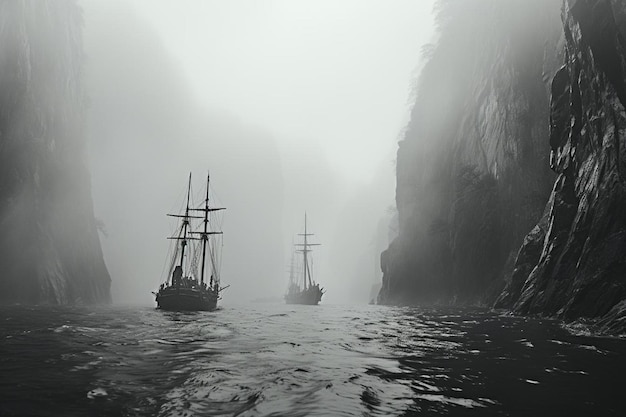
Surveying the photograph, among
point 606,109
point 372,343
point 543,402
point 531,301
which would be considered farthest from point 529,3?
point 543,402

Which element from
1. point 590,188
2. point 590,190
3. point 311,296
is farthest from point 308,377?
point 311,296

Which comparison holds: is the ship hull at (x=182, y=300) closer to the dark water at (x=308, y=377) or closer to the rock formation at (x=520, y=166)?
the rock formation at (x=520, y=166)

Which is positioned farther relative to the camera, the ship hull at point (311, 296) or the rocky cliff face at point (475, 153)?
the ship hull at point (311, 296)

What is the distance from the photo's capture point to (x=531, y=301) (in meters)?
23.7

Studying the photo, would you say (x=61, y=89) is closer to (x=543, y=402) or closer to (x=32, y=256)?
(x=32, y=256)

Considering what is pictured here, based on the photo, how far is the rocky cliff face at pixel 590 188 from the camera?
1753cm

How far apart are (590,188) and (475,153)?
27966 millimetres

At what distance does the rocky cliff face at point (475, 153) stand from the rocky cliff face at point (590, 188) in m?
11.9

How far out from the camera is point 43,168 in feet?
156

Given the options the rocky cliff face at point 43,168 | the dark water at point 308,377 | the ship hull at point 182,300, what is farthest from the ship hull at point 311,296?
the dark water at point 308,377

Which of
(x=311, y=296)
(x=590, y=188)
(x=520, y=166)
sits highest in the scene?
(x=520, y=166)

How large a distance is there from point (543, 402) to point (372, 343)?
7.34 meters

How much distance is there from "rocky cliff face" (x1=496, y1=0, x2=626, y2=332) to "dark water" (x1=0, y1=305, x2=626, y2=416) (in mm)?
5773

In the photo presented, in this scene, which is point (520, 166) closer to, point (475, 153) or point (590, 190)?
point (475, 153)
